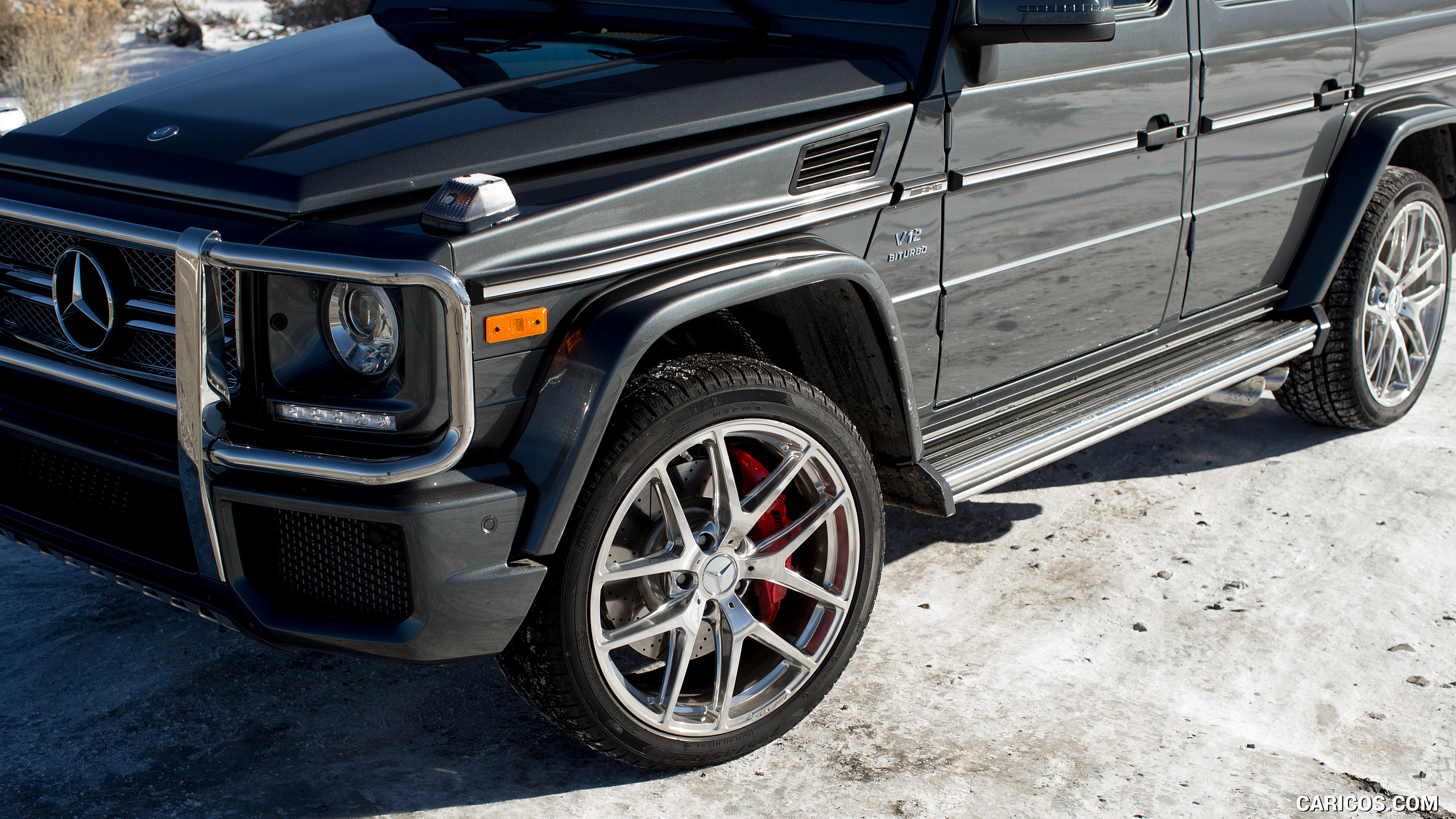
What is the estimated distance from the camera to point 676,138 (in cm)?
257

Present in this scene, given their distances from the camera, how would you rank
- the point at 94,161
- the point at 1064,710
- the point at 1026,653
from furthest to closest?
the point at 1026,653 → the point at 1064,710 → the point at 94,161

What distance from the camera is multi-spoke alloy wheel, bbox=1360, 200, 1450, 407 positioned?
4496 millimetres

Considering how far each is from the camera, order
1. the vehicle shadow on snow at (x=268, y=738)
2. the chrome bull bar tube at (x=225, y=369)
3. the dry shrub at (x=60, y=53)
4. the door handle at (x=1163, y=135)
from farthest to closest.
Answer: the dry shrub at (x=60, y=53) → the door handle at (x=1163, y=135) → the vehicle shadow on snow at (x=268, y=738) → the chrome bull bar tube at (x=225, y=369)

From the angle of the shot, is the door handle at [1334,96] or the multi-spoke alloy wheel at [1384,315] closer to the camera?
the door handle at [1334,96]

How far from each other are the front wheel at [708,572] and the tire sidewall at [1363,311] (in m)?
2.40

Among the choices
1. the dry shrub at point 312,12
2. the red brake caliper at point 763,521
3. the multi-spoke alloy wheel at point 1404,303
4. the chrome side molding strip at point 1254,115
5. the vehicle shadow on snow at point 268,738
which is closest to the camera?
the vehicle shadow on snow at point 268,738

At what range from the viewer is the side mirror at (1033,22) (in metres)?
2.70

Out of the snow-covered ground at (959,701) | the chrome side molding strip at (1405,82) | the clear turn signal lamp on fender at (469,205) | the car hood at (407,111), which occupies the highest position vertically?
the car hood at (407,111)

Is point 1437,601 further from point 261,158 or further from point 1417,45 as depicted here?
point 261,158

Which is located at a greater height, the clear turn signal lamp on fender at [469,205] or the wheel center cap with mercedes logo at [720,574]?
the clear turn signal lamp on fender at [469,205]

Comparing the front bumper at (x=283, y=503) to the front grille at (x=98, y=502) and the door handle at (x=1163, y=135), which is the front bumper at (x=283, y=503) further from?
the door handle at (x=1163, y=135)

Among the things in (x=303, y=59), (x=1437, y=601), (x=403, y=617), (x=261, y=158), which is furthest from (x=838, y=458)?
(x=1437, y=601)

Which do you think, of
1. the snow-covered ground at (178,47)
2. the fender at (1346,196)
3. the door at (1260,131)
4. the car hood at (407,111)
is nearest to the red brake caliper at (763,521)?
the car hood at (407,111)

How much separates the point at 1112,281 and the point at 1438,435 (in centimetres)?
205
